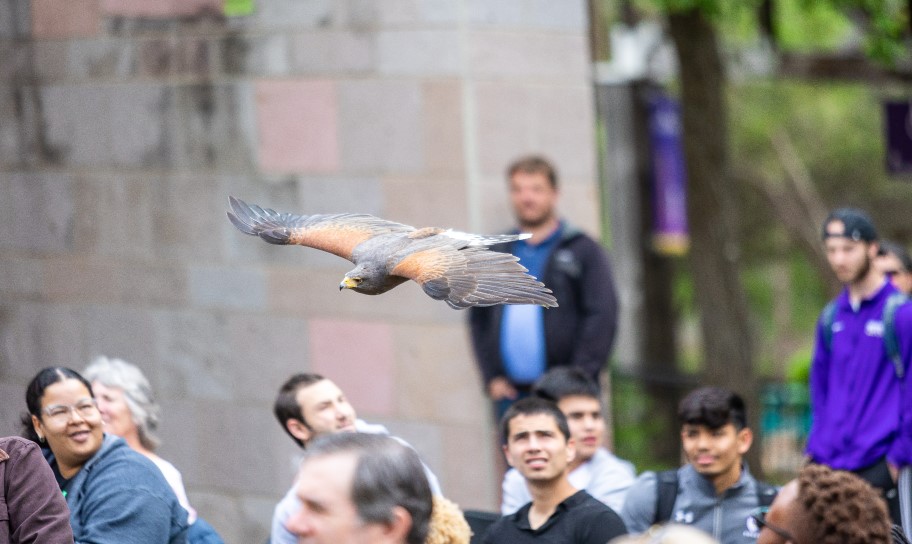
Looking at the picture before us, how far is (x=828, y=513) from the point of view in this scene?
3029 mm

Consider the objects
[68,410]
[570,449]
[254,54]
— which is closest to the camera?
[68,410]

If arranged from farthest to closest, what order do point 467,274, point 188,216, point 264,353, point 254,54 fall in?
point 188,216, point 264,353, point 254,54, point 467,274

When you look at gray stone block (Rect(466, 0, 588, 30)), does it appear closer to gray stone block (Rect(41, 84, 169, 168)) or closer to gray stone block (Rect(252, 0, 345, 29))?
gray stone block (Rect(252, 0, 345, 29))

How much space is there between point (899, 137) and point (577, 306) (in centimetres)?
252

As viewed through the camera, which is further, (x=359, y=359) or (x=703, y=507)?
(x=359, y=359)

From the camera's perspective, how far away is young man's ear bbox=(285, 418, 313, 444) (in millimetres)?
5172

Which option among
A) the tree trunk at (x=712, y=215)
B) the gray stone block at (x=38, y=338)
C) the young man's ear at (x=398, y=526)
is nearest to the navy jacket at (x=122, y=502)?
the young man's ear at (x=398, y=526)

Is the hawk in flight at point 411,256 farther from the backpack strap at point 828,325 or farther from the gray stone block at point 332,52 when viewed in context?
the gray stone block at point 332,52

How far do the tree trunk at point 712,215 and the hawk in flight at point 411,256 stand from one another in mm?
4300

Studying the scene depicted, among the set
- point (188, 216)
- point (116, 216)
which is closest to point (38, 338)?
point (116, 216)

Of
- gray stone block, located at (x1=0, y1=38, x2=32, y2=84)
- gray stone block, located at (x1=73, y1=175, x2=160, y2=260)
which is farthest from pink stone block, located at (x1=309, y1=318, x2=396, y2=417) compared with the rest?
gray stone block, located at (x1=0, y1=38, x2=32, y2=84)

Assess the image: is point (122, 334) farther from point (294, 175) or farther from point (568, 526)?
point (568, 526)

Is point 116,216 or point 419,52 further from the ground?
point 419,52

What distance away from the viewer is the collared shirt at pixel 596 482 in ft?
17.0
